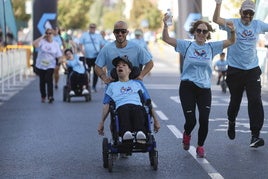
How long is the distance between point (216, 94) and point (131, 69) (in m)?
12.6

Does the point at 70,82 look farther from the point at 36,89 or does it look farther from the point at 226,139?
Result: the point at 226,139

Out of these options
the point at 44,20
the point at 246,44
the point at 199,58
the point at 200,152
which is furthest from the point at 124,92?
the point at 44,20

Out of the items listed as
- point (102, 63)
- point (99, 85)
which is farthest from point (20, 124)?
point (99, 85)

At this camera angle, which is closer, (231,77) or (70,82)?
(231,77)

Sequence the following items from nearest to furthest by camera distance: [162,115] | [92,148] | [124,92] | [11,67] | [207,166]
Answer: [124,92] < [207,166] < [92,148] < [162,115] < [11,67]

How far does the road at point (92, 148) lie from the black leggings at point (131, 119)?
1.53 ft

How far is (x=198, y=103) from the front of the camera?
1025 centimetres

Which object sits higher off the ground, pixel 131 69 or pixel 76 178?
pixel 131 69

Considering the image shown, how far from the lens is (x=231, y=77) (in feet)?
36.5

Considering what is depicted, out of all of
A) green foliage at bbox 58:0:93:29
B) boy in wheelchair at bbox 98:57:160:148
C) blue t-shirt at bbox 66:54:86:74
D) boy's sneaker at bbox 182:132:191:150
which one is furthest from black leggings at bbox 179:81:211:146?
green foliage at bbox 58:0:93:29

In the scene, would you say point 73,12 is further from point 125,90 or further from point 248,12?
point 125,90

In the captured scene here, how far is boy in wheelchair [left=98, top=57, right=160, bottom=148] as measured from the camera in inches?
358

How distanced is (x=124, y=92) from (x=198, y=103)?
126 centimetres

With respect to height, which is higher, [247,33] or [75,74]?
[247,33]
